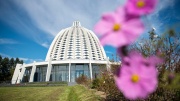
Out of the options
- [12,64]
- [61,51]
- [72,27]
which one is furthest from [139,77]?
[12,64]

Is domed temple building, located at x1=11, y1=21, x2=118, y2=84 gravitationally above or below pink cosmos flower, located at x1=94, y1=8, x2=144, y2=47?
above

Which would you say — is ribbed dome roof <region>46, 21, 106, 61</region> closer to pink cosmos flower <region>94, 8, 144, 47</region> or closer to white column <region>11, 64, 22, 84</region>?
white column <region>11, 64, 22, 84</region>

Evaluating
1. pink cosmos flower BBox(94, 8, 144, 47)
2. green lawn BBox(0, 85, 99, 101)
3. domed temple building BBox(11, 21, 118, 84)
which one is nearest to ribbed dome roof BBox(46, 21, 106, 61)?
domed temple building BBox(11, 21, 118, 84)

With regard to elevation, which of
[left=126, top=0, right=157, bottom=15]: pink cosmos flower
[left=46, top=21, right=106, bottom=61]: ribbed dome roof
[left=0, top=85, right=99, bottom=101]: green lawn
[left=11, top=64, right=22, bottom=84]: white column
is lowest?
[left=0, top=85, right=99, bottom=101]: green lawn

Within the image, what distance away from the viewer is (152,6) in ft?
2.22

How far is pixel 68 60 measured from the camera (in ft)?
179

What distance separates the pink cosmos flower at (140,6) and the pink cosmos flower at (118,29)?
0.03 m

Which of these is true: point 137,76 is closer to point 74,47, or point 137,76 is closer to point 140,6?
point 140,6

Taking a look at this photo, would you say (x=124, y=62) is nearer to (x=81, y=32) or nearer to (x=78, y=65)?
(x=78, y=65)

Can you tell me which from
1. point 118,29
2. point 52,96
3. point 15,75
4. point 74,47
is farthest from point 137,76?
point 74,47

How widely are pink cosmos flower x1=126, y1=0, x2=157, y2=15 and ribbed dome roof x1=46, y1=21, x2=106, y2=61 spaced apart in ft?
253

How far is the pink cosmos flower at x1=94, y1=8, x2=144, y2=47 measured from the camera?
0.66 meters

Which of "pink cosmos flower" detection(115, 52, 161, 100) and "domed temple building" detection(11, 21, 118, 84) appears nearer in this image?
"pink cosmos flower" detection(115, 52, 161, 100)

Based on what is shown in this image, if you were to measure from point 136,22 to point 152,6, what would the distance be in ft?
0.28
